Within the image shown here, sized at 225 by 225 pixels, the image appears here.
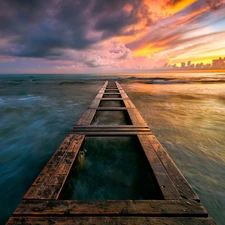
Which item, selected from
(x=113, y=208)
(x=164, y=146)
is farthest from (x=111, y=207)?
(x=164, y=146)

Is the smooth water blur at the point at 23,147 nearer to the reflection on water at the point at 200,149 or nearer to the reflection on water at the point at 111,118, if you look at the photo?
the reflection on water at the point at 111,118

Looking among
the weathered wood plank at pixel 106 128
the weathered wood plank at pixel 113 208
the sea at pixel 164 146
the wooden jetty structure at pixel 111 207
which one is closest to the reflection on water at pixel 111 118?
the weathered wood plank at pixel 106 128

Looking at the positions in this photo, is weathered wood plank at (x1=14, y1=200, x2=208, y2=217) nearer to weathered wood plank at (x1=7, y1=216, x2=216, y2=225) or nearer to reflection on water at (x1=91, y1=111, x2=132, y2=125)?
weathered wood plank at (x1=7, y1=216, x2=216, y2=225)

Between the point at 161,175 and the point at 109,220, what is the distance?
0.97 m

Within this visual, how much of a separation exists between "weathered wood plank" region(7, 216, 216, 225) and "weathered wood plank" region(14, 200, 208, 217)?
42 millimetres

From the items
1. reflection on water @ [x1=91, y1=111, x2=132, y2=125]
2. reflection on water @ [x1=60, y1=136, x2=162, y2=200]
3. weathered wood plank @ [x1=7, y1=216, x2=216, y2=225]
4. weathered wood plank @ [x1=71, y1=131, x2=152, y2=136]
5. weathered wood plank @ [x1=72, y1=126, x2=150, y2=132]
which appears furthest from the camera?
reflection on water @ [x1=91, y1=111, x2=132, y2=125]

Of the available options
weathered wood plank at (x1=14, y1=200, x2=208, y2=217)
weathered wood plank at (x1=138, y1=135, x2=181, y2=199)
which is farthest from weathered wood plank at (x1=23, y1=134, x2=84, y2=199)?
weathered wood plank at (x1=138, y1=135, x2=181, y2=199)

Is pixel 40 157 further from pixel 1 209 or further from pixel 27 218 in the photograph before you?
pixel 27 218

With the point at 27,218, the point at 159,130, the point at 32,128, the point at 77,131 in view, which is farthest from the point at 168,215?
the point at 32,128

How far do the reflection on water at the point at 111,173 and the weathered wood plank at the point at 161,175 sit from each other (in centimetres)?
14

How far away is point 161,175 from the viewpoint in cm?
201

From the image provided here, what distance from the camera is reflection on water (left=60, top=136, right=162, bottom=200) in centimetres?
207

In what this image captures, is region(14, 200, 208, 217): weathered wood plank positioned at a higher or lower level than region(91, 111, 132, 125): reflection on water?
higher

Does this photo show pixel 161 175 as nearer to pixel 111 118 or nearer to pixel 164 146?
pixel 164 146
